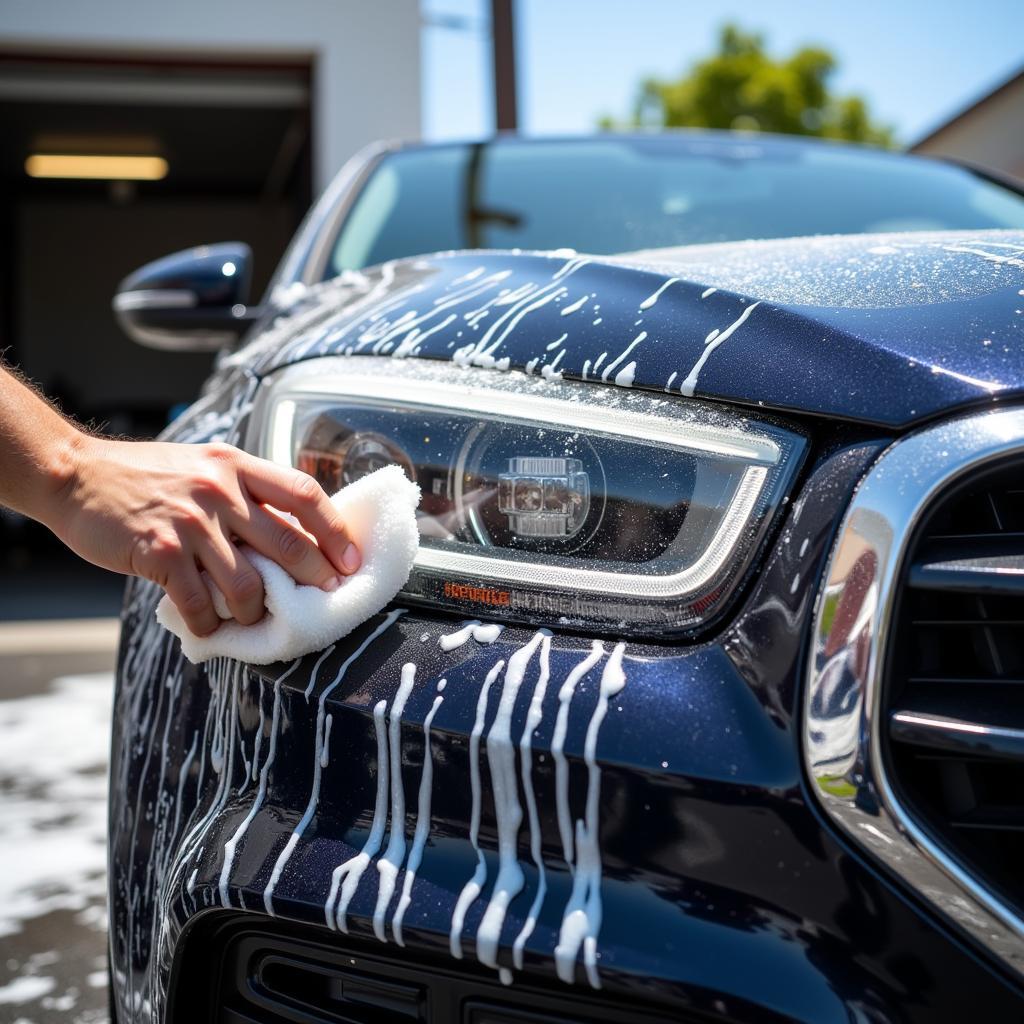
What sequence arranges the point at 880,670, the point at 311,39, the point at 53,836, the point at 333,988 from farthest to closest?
the point at 311,39, the point at 53,836, the point at 333,988, the point at 880,670

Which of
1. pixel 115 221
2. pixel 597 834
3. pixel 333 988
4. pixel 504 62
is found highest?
pixel 504 62

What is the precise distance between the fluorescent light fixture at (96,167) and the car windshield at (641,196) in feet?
43.2

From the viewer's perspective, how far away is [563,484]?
1.12m

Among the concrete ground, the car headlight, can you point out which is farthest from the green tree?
the car headlight

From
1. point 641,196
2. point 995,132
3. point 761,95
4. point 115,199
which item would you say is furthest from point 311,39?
point 761,95

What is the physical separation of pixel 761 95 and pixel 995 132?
87.4 ft

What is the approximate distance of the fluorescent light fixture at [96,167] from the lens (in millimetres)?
14586

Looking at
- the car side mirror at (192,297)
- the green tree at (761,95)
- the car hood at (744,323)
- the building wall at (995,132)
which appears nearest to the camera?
the car hood at (744,323)

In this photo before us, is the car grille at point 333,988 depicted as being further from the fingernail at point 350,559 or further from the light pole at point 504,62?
the light pole at point 504,62

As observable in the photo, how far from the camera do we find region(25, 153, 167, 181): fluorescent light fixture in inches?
574

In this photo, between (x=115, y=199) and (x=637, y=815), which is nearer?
(x=637, y=815)

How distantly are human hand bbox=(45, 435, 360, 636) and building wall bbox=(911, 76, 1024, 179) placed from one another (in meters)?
10.8

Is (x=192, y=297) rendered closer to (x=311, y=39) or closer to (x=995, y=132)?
(x=311, y=39)

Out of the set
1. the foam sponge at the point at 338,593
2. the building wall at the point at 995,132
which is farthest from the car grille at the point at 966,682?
the building wall at the point at 995,132
